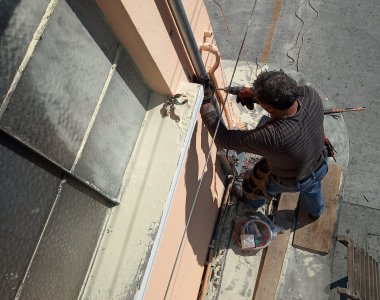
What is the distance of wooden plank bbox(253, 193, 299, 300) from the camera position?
12.5ft

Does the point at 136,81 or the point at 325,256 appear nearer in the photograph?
the point at 136,81

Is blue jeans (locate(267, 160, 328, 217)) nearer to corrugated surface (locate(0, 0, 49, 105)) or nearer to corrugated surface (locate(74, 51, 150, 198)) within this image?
corrugated surface (locate(74, 51, 150, 198))

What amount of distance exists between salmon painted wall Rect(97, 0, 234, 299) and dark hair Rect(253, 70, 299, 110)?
0.52 m

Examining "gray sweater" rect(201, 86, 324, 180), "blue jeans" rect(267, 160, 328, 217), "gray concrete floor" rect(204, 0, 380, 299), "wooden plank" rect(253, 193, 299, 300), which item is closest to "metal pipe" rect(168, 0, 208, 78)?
"gray sweater" rect(201, 86, 324, 180)

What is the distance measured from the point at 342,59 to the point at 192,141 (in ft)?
10.6

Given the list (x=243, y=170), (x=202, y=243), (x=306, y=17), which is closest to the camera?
(x=202, y=243)

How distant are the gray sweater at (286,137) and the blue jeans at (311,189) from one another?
0.28 m

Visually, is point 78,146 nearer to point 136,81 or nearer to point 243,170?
point 136,81

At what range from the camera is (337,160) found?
4434mm

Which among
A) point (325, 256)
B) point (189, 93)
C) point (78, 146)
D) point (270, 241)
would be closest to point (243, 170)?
point (270, 241)

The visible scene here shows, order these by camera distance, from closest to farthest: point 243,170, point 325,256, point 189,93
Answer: point 189,93 < point 325,256 < point 243,170

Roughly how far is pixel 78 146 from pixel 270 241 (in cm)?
269

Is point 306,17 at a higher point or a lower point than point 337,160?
higher

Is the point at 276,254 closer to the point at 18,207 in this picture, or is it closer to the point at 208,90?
the point at 208,90
